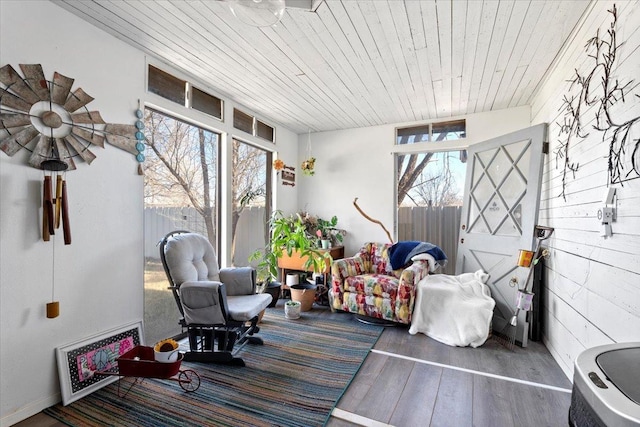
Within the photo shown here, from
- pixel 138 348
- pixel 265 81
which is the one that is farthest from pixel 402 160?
pixel 138 348

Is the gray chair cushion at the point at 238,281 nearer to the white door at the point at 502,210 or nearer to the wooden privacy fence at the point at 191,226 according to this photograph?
the wooden privacy fence at the point at 191,226

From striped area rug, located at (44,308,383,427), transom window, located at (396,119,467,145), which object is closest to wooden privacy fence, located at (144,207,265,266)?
striped area rug, located at (44,308,383,427)

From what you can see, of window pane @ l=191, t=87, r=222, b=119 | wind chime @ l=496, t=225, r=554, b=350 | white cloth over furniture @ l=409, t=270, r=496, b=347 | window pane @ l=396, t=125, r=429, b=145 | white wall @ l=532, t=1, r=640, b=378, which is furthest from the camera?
window pane @ l=396, t=125, r=429, b=145

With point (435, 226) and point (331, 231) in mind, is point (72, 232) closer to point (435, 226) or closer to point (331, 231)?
point (331, 231)

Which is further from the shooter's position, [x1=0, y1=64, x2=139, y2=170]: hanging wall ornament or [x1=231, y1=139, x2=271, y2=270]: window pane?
[x1=231, y1=139, x2=271, y2=270]: window pane

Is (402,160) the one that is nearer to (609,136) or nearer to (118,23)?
(609,136)

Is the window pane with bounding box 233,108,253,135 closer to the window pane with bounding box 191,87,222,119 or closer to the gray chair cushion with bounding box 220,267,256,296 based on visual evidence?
the window pane with bounding box 191,87,222,119

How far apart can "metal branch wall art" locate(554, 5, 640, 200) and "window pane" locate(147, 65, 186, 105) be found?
3.22 metres

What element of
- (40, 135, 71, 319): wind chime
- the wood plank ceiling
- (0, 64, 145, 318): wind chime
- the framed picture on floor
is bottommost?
the framed picture on floor

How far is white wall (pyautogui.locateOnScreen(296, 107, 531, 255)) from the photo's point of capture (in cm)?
434

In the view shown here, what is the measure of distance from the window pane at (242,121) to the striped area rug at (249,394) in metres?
2.54

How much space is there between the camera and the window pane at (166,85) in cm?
259

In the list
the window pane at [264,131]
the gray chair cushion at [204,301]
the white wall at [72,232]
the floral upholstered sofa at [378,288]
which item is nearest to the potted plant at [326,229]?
the floral upholstered sofa at [378,288]

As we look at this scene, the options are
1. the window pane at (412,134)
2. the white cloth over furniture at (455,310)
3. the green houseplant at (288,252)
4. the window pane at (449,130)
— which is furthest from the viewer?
the window pane at (412,134)
